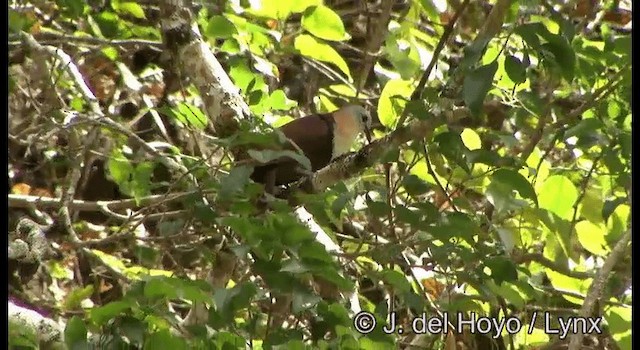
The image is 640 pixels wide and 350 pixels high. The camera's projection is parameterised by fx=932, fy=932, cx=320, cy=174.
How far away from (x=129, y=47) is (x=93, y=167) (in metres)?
0.20

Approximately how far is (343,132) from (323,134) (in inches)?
1.5

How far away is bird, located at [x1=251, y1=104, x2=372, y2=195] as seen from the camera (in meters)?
1.34

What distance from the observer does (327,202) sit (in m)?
1.07

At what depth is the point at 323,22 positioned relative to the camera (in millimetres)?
1309

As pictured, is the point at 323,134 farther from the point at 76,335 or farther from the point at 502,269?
the point at 76,335

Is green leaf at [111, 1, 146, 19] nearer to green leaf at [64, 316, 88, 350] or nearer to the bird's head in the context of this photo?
the bird's head

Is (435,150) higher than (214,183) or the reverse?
higher

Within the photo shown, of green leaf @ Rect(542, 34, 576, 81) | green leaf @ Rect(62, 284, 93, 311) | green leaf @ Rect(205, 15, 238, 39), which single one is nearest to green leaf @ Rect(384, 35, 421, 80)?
green leaf @ Rect(205, 15, 238, 39)

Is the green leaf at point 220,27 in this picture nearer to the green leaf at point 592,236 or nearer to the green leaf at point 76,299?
the green leaf at point 76,299

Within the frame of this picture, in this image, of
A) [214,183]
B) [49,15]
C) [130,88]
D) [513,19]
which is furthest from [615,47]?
[49,15]

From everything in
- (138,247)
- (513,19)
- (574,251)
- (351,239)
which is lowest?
(138,247)

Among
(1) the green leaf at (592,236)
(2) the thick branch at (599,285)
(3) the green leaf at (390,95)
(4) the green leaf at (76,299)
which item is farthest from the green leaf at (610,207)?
(4) the green leaf at (76,299)

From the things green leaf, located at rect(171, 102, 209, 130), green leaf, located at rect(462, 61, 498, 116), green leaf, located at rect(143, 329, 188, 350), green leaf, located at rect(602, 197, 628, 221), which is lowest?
green leaf, located at rect(143, 329, 188, 350)

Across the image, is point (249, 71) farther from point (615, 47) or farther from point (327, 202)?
point (615, 47)
